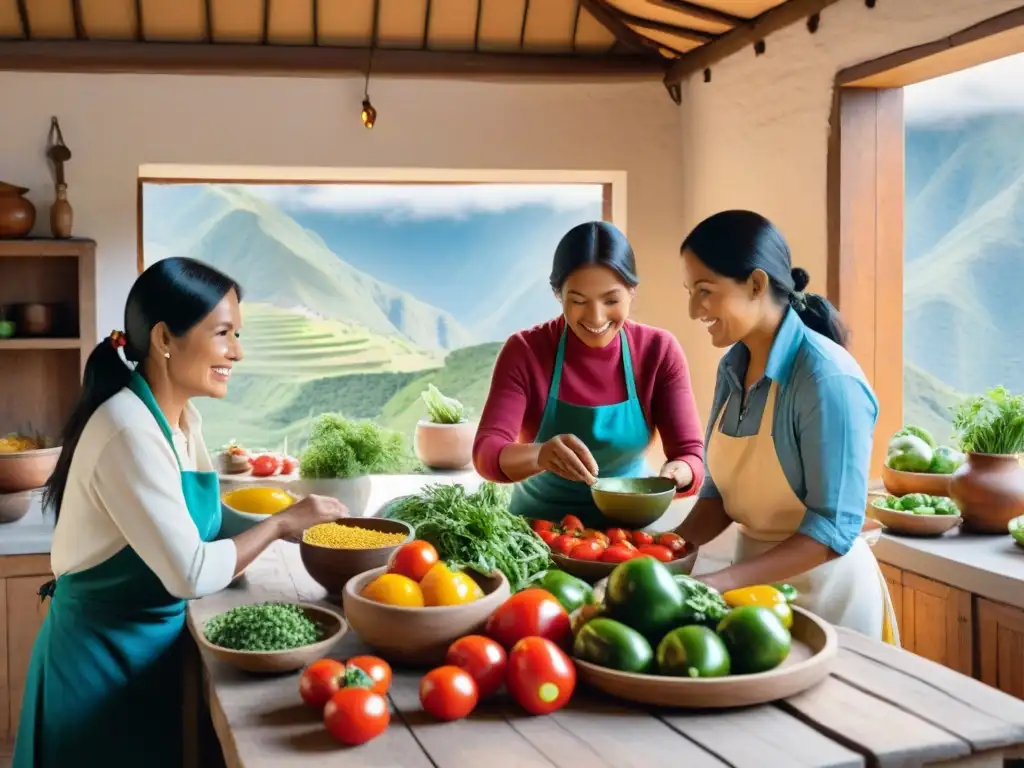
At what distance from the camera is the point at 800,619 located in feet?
5.91

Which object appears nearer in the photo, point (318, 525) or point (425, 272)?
point (318, 525)

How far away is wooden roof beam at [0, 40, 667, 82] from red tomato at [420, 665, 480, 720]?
155 inches

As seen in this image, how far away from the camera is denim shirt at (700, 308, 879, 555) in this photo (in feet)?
6.86

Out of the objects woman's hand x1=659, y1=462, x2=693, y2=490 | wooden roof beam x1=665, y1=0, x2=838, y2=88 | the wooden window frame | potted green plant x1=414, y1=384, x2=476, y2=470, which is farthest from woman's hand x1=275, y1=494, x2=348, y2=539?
wooden roof beam x1=665, y1=0, x2=838, y2=88

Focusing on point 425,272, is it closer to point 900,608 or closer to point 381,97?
point 381,97

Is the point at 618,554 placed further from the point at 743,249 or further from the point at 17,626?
the point at 17,626

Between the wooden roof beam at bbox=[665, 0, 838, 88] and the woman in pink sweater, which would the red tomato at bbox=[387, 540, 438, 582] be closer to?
the woman in pink sweater

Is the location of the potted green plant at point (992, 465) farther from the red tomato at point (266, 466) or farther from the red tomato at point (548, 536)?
the red tomato at point (266, 466)

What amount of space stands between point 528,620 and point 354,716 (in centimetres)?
34

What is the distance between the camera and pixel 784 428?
2219 millimetres

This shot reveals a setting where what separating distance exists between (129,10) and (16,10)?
46cm

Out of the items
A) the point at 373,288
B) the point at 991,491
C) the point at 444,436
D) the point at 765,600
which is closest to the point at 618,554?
the point at 765,600

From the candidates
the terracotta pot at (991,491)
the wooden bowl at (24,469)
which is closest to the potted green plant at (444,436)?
the wooden bowl at (24,469)

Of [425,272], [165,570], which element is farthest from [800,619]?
[425,272]
